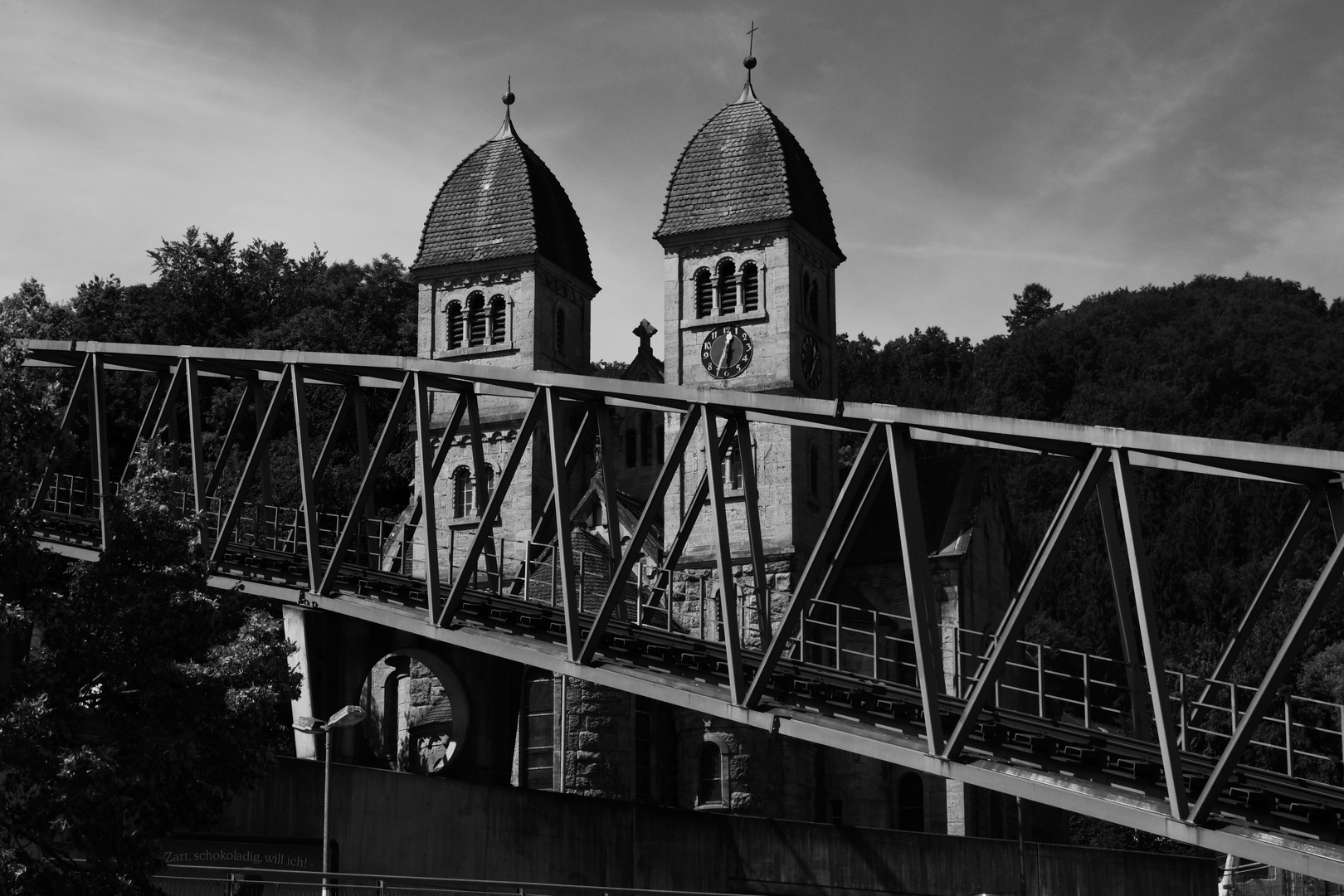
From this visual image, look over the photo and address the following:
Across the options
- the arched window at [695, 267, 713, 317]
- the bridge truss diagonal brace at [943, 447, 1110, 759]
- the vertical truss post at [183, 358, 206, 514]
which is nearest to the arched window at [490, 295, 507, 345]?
the arched window at [695, 267, 713, 317]

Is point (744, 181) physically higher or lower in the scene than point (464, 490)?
higher

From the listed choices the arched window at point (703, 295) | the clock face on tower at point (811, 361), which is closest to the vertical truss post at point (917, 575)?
the clock face on tower at point (811, 361)

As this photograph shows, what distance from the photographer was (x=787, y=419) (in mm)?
32312

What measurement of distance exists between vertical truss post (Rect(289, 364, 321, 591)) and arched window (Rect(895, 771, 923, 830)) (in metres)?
25.1

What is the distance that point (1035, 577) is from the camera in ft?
85.1

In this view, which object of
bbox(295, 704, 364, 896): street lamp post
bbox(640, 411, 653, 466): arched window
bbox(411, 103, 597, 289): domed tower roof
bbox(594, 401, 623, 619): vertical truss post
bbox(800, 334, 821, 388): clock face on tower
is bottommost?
bbox(295, 704, 364, 896): street lamp post

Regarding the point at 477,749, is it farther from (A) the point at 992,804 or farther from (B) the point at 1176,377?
(B) the point at 1176,377

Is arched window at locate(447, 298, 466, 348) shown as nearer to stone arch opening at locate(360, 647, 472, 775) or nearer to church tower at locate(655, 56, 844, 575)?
church tower at locate(655, 56, 844, 575)

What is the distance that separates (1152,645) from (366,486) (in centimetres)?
1904

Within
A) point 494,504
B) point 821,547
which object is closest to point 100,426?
point 494,504

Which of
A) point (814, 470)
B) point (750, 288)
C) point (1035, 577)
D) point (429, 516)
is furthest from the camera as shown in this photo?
point (750, 288)

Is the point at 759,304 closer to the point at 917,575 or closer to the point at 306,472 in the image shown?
the point at 306,472

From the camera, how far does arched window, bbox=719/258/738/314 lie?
63.5m

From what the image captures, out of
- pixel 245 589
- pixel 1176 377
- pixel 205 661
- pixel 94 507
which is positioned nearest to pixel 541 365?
pixel 94 507
